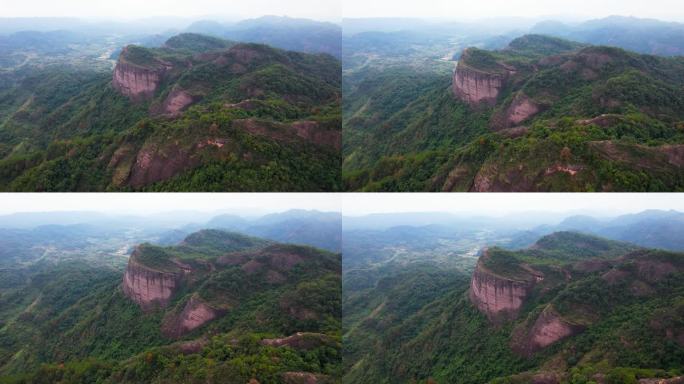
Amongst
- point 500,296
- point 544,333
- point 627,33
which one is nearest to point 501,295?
point 500,296

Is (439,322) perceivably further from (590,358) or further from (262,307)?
(262,307)

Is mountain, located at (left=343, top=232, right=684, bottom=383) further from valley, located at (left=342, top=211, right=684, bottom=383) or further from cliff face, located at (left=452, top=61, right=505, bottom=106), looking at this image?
cliff face, located at (left=452, top=61, right=505, bottom=106)

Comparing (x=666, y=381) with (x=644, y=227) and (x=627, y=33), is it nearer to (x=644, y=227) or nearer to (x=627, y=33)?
(x=644, y=227)

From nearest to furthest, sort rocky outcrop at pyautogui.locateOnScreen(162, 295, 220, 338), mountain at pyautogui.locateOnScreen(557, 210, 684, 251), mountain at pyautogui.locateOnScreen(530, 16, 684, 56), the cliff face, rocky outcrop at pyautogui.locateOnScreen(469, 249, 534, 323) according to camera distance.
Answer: mountain at pyautogui.locateOnScreen(557, 210, 684, 251) → rocky outcrop at pyautogui.locateOnScreen(162, 295, 220, 338) → rocky outcrop at pyautogui.locateOnScreen(469, 249, 534, 323) → the cliff face → mountain at pyautogui.locateOnScreen(530, 16, 684, 56)

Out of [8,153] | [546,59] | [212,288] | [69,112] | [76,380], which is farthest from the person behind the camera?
[69,112]

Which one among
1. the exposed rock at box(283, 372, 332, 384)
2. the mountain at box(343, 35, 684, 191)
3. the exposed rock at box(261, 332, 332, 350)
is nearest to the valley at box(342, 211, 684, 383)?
the exposed rock at box(261, 332, 332, 350)

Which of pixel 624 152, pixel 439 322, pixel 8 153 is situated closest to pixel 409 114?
pixel 439 322

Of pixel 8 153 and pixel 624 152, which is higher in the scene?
pixel 624 152
